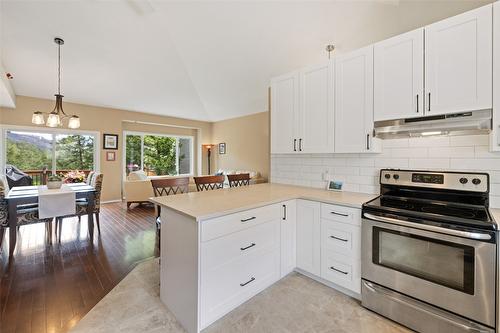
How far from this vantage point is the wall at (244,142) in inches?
276

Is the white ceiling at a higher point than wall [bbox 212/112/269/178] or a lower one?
higher

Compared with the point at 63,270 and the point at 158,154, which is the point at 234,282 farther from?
the point at 158,154

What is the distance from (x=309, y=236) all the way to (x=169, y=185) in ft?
5.43

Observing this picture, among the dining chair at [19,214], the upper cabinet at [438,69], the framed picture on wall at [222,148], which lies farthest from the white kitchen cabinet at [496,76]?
the framed picture on wall at [222,148]

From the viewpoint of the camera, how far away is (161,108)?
23.2 feet

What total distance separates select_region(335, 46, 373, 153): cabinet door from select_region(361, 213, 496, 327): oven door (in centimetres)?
84

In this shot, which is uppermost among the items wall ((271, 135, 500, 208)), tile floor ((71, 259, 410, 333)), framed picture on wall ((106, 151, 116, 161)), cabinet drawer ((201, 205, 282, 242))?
framed picture on wall ((106, 151, 116, 161))

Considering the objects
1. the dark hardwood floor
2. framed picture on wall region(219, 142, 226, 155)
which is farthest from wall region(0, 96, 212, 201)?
the dark hardwood floor

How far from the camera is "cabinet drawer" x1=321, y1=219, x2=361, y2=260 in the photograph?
1.95 meters

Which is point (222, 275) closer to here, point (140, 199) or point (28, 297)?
point (28, 297)

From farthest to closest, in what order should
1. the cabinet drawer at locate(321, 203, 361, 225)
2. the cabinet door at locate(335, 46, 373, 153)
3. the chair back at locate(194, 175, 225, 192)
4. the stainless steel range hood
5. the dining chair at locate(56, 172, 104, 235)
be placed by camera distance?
1. the dining chair at locate(56, 172, 104, 235)
2. the chair back at locate(194, 175, 225, 192)
3. the cabinet door at locate(335, 46, 373, 153)
4. the cabinet drawer at locate(321, 203, 361, 225)
5. the stainless steel range hood

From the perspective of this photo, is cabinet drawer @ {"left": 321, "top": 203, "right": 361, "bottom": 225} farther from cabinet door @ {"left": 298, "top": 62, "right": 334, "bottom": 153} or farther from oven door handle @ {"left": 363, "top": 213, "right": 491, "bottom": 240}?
cabinet door @ {"left": 298, "top": 62, "right": 334, "bottom": 153}

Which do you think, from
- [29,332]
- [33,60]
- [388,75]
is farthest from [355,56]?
[33,60]

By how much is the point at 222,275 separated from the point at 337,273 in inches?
44.1
